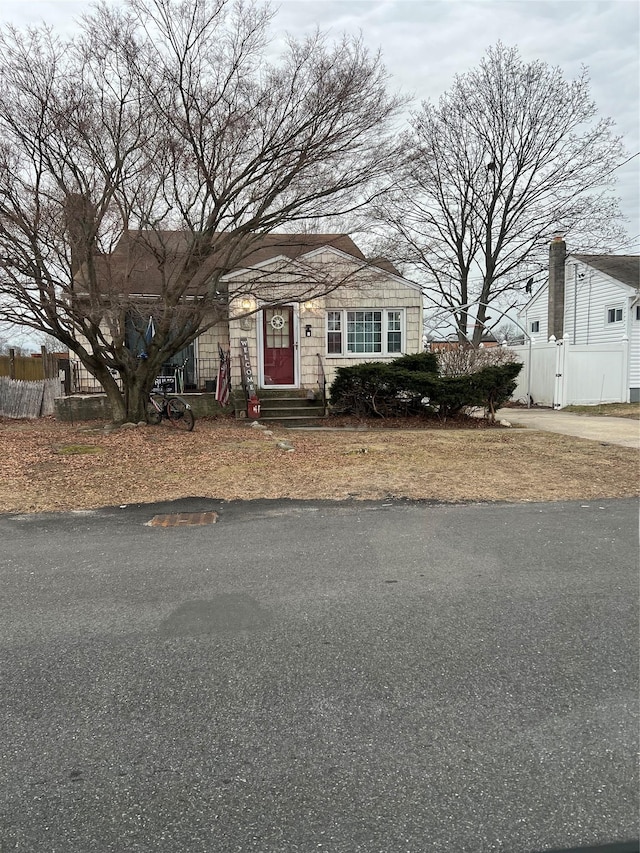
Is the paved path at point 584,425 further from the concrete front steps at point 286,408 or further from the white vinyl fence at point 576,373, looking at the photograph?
the concrete front steps at point 286,408

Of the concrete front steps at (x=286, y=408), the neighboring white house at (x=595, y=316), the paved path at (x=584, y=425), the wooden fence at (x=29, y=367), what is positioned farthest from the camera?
the neighboring white house at (x=595, y=316)

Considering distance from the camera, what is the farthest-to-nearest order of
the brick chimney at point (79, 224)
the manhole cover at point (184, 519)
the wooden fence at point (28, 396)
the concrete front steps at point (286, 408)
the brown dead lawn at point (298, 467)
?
1. the wooden fence at point (28, 396)
2. the concrete front steps at point (286, 408)
3. the brick chimney at point (79, 224)
4. the brown dead lawn at point (298, 467)
5. the manhole cover at point (184, 519)

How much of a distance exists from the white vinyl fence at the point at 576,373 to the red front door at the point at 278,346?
905 cm

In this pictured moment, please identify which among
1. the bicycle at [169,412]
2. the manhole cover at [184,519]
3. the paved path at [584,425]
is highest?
the bicycle at [169,412]

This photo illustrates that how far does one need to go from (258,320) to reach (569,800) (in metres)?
14.6

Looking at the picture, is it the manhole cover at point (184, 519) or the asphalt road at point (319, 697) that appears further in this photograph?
the manhole cover at point (184, 519)

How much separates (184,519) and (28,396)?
11.9 metres

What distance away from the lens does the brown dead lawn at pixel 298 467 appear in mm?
6711

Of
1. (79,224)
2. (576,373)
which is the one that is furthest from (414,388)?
(576,373)

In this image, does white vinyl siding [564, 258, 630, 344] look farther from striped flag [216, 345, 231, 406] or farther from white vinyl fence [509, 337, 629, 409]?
striped flag [216, 345, 231, 406]

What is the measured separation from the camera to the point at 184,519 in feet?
18.8

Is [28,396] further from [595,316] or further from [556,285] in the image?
[595,316]

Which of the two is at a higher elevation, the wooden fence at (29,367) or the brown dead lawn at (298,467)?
the wooden fence at (29,367)

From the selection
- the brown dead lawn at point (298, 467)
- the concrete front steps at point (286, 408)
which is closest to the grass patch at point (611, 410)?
the brown dead lawn at point (298, 467)
